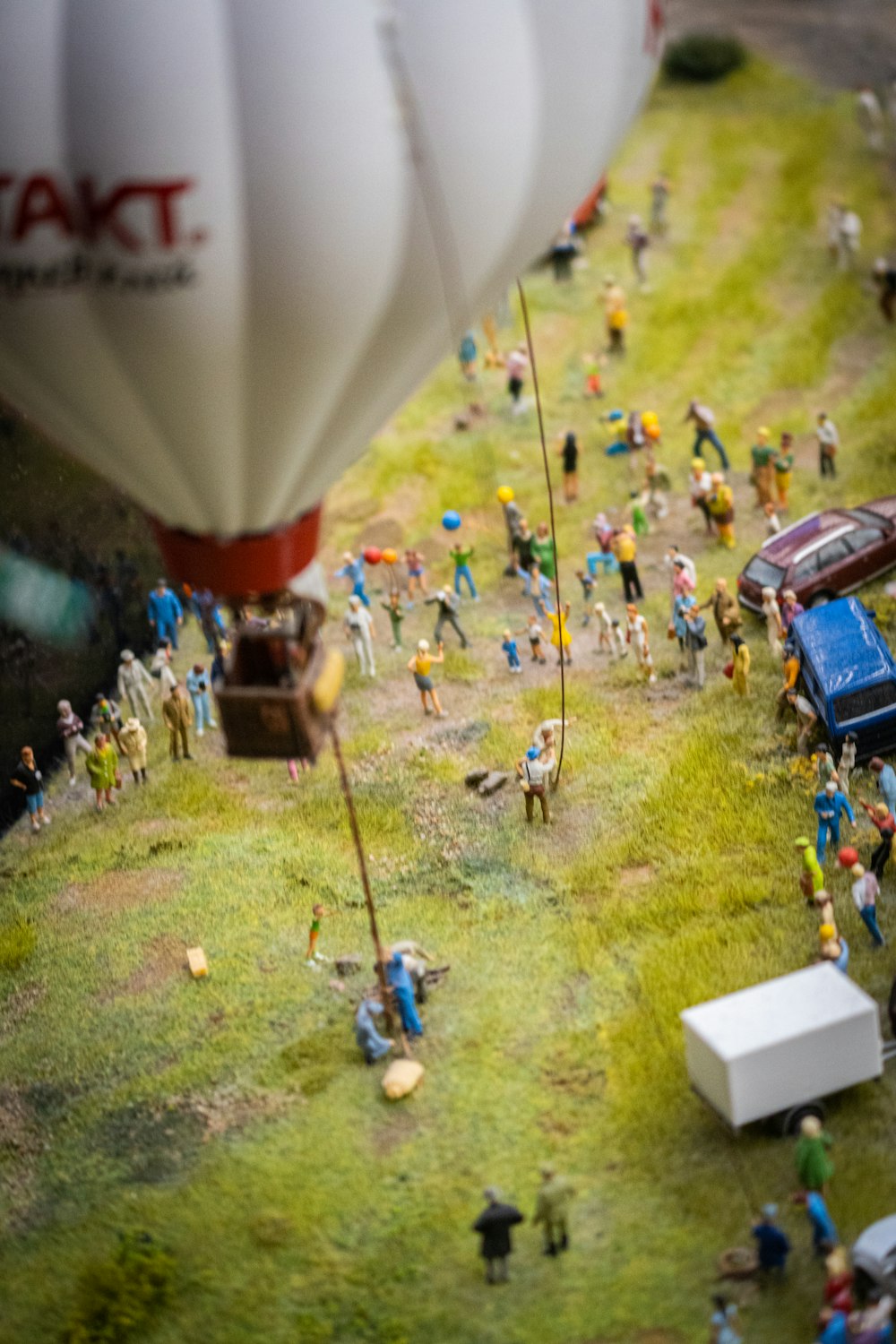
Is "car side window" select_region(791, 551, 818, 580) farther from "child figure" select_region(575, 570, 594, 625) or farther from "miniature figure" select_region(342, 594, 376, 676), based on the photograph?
"miniature figure" select_region(342, 594, 376, 676)

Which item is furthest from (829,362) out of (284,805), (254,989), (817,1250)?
(817,1250)

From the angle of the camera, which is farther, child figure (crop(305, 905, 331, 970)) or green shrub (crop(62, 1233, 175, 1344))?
child figure (crop(305, 905, 331, 970))

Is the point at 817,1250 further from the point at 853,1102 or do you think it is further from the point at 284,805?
the point at 284,805

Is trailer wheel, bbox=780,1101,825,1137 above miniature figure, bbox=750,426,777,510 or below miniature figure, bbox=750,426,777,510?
above

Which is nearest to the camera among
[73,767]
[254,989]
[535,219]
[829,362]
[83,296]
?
[83,296]

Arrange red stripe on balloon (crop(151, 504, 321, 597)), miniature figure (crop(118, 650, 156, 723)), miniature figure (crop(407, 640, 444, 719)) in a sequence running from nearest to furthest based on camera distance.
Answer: red stripe on balloon (crop(151, 504, 321, 597))
miniature figure (crop(407, 640, 444, 719))
miniature figure (crop(118, 650, 156, 723))

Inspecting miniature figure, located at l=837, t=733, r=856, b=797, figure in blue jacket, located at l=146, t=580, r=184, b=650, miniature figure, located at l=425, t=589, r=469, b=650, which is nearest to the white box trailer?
miniature figure, located at l=837, t=733, r=856, b=797

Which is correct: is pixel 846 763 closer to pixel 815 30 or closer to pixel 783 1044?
pixel 783 1044
